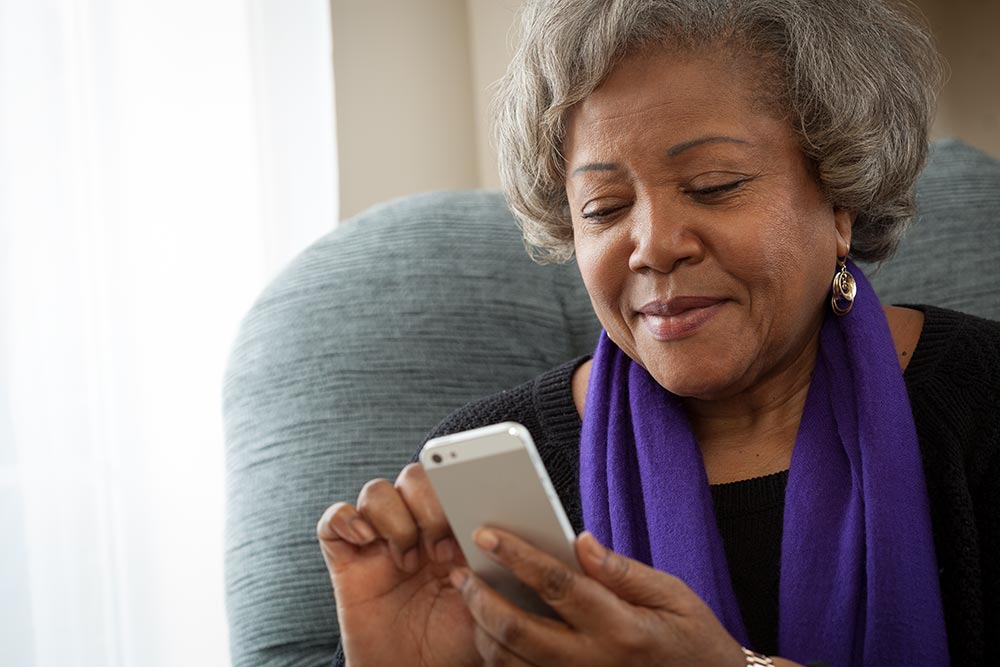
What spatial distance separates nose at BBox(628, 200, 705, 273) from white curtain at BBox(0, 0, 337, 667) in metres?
1.13

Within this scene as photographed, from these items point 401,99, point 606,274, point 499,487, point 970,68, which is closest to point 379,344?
point 606,274

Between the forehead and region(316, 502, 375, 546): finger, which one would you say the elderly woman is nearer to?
the forehead

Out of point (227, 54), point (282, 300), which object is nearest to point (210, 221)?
point (227, 54)

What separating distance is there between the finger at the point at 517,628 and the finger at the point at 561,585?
0.02 m

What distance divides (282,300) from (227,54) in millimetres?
724

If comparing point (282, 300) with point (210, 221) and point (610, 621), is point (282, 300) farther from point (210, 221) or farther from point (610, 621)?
point (610, 621)

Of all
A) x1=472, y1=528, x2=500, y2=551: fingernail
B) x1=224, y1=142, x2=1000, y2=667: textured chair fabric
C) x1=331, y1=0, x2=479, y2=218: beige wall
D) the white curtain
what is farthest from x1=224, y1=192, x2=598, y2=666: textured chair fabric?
x1=331, y1=0, x2=479, y2=218: beige wall

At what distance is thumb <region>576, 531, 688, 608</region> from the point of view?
86 centimetres

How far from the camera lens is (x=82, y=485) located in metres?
1.91

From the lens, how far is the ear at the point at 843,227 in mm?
1345

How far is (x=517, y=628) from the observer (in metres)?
0.87

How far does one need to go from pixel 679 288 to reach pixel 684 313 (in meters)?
0.03

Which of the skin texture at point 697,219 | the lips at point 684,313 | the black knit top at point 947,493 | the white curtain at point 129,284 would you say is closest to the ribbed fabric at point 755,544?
the black knit top at point 947,493

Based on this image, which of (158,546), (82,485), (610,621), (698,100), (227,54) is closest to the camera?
(610,621)
